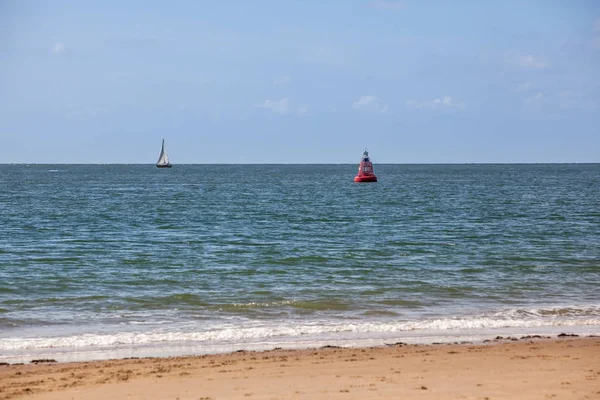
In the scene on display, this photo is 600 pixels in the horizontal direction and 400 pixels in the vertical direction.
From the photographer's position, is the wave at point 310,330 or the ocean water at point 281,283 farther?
the ocean water at point 281,283

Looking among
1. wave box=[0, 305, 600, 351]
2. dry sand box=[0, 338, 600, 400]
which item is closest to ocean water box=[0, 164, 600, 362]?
wave box=[0, 305, 600, 351]

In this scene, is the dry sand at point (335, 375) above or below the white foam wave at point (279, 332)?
above

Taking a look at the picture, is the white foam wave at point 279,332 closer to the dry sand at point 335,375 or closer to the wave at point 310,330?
the wave at point 310,330

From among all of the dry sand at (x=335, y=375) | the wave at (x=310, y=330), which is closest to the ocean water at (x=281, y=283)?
the wave at (x=310, y=330)

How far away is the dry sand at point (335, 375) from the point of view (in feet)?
33.5

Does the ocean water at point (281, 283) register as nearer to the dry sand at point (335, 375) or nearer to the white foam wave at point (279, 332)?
the white foam wave at point (279, 332)

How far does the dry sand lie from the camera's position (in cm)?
1022

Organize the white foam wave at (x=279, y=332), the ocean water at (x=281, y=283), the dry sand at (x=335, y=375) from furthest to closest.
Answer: the ocean water at (x=281, y=283), the white foam wave at (x=279, y=332), the dry sand at (x=335, y=375)

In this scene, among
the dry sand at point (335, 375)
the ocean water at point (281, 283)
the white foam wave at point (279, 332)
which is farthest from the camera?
the ocean water at point (281, 283)

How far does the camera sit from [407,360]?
1241 centimetres

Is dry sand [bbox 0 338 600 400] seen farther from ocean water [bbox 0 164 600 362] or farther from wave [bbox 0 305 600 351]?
wave [bbox 0 305 600 351]

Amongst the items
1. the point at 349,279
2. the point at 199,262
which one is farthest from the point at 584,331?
the point at 199,262

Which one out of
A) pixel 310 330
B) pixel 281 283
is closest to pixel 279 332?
pixel 310 330

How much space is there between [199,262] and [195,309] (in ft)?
28.1
